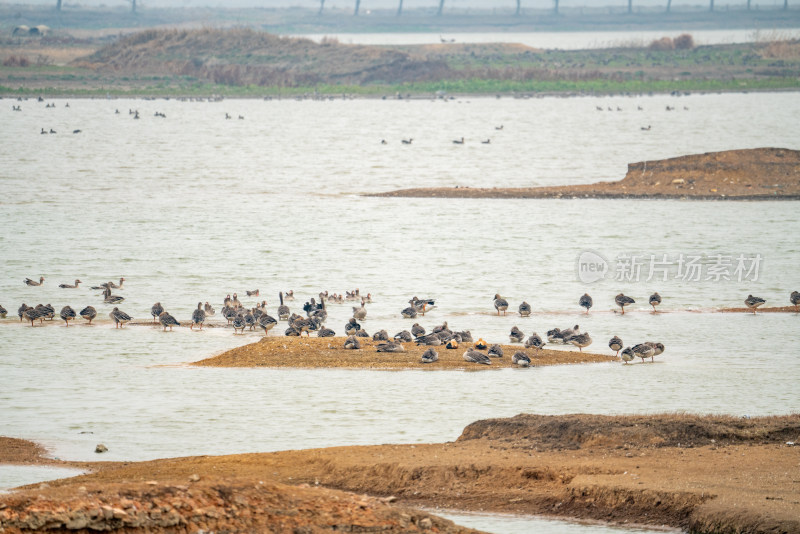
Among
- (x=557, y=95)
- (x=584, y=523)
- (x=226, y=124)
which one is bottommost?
(x=584, y=523)

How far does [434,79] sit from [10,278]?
323 ft

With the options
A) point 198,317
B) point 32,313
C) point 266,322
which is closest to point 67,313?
point 32,313

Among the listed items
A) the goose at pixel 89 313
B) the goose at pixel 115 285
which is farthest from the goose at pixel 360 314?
the goose at pixel 115 285

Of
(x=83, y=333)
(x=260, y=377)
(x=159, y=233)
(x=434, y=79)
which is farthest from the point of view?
(x=434, y=79)

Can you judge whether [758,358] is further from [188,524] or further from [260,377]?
[188,524]

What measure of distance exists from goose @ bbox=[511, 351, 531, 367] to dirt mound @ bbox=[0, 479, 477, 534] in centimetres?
816

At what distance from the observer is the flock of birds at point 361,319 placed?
19719 millimetres

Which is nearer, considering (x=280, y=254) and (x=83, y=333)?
(x=83, y=333)

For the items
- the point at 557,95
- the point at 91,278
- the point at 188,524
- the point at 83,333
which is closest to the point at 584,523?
the point at 188,524

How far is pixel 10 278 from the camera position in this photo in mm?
28375

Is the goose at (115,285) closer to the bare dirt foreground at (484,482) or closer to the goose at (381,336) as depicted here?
the goose at (381,336)

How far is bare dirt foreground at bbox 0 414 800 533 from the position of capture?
1043 cm

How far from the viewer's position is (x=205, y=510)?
34.4ft

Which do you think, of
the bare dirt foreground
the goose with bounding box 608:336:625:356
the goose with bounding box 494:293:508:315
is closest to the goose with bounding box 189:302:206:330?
the goose with bounding box 494:293:508:315
